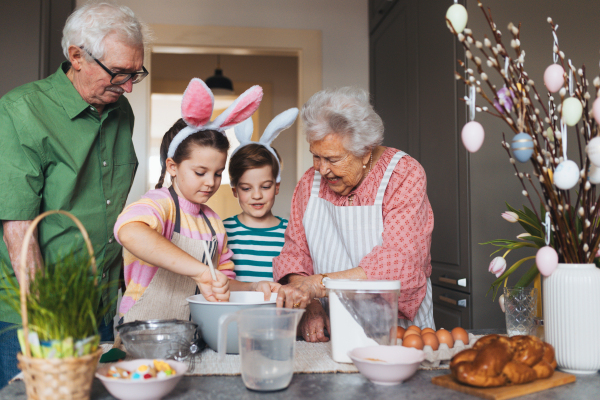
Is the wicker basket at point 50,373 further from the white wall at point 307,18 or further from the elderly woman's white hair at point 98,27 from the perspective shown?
the white wall at point 307,18

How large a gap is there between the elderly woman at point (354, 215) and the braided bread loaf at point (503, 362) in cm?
39

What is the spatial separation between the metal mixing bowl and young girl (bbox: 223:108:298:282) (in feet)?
2.56

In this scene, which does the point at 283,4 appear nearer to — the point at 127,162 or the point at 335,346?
the point at 127,162

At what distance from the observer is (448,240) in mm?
2211

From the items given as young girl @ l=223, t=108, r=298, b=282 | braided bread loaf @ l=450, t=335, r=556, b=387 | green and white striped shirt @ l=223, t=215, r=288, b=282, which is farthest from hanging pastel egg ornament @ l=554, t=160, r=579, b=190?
green and white striped shirt @ l=223, t=215, r=288, b=282

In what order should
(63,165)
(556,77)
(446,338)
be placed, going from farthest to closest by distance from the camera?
(63,165) < (446,338) < (556,77)

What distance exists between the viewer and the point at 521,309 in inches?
43.1

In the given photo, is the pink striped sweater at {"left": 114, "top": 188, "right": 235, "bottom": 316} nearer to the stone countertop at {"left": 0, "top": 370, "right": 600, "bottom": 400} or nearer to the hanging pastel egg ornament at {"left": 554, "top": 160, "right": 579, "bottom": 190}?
the stone countertop at {"left": 0, "top": 370, "right": 600, "bottom": 400}

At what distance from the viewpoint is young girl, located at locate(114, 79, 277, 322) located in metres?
1.20

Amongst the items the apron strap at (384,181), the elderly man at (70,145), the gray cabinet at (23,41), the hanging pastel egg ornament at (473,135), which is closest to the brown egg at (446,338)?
the hanging pastel egg ornament at (473,135)

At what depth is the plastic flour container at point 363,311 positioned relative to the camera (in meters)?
0.86

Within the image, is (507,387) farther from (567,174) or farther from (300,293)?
(300,293)

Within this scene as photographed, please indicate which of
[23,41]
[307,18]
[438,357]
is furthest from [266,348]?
[307,18]

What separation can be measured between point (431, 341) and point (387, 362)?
6.7 inches
